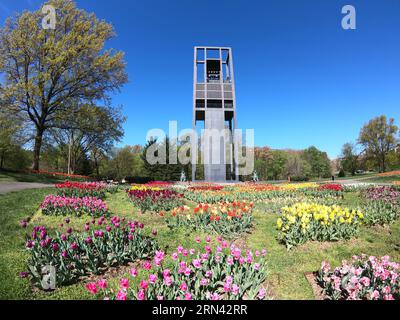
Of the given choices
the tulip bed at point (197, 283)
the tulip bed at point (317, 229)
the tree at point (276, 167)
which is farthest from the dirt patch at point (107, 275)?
the tree at point (276, 167)

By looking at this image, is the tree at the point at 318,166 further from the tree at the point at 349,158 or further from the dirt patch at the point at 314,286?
the dirt patch at the point at 314,286

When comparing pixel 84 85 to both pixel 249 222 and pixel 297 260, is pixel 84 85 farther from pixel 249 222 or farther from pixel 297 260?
pixel 297 260

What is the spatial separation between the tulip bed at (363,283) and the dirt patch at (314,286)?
6 cm

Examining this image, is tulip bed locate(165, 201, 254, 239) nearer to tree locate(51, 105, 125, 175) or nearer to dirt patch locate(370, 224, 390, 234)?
dirt patch locate(370, 224, 390, 234)

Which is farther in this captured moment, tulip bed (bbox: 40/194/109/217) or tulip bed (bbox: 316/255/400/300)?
tulip bed (bbox: 40/194/109/217)

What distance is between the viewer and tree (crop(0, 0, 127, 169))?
62.1ft

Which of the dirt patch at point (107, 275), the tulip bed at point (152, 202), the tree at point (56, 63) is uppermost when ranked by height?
the tree at point (56, 63)

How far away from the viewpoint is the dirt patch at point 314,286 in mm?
3649

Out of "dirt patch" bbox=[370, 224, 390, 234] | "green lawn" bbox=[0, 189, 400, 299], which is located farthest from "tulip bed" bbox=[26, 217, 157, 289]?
"dirt patch" bbox=[370, 224, 390, 234]

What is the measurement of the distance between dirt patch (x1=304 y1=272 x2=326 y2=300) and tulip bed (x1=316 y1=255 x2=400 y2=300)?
60mm

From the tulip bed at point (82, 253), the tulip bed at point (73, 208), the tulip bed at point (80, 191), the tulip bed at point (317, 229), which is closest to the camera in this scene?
the tulip bed at point (82, 253)

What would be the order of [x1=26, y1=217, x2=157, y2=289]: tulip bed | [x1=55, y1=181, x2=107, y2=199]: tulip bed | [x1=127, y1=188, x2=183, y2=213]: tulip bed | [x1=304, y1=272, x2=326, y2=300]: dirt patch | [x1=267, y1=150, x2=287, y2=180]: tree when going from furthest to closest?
[x1=267, y1=150, x2=287, y2=180]: tree → [x1=55, y1=181, x2=107, y2=199]: tulip bed → [x1=127, y1=188, x2=183, y2=213]: tulip bed → [x1=26, y1=217, x2=157, y2=289]: tulip bed → [x1=304, y1=272, x2=326, y2=300]: dirt patch

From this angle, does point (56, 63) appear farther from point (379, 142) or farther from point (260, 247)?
point (379, 142)
